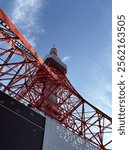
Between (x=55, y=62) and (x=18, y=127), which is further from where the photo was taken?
(x=55, y=62)

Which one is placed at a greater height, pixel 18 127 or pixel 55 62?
pixel 55 62

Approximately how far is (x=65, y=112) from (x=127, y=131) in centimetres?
2089

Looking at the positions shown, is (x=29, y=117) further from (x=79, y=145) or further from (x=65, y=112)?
(x=65, y=112)

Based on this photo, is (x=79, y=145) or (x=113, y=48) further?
(x=79, y=145)

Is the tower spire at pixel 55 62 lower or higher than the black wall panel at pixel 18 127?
higher

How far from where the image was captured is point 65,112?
32.8m

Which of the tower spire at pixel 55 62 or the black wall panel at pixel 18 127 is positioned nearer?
the black wall panel at pixel 18 127

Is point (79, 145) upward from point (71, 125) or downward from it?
downward

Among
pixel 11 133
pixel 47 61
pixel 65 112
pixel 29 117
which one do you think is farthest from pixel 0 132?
pixel 47 61

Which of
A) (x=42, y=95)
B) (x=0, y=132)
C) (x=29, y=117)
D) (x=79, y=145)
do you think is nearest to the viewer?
(x=0, y=132)

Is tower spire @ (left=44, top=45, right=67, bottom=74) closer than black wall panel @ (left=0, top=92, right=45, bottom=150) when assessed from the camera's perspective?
No

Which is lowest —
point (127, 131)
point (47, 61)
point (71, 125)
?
point (127, 131)

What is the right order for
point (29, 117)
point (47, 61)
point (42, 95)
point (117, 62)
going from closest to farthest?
Result: point (117, 62) → point (29, 117) → point (42, 95) → point (47, 61)

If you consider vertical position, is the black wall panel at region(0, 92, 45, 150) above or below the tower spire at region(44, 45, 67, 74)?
below
